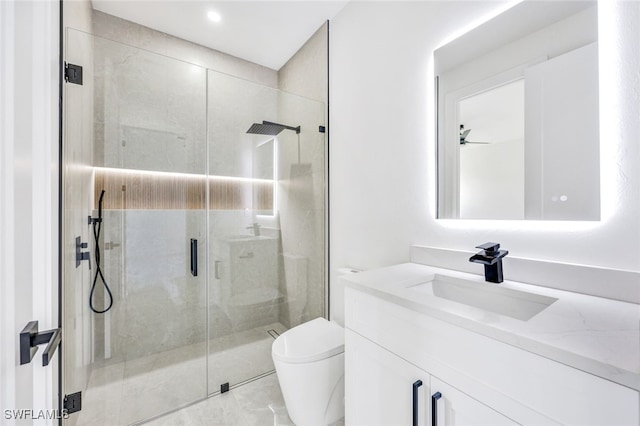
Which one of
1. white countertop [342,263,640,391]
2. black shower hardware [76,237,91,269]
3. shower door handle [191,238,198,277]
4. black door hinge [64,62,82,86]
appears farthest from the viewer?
shower door handle [191,238,198,277]

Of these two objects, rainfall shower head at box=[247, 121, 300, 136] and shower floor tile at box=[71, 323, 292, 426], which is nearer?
shower floor tile at box=[71, 323, 292, 426]

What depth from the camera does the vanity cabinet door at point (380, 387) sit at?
0.84 metres

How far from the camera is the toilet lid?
4.44ft

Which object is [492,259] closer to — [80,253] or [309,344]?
[309,344]

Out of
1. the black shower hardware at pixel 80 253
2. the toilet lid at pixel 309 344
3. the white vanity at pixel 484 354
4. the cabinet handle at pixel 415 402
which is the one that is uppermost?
the black shower hardware at pixel 80 253

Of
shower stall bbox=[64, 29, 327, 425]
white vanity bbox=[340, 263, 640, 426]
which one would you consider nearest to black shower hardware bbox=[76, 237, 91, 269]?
shower stall bbox=[64, 29, 327, 425]

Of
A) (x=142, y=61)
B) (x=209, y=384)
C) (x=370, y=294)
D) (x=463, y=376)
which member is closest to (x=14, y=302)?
(x=370, y=294)

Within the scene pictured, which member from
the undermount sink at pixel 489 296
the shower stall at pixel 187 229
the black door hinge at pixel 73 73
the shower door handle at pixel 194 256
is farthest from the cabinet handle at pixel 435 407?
the black door hinge at pixel 73 73

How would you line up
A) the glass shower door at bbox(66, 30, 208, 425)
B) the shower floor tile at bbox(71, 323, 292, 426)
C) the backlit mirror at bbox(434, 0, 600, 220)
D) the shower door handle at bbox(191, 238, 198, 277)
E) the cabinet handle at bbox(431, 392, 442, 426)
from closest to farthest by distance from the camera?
the cabinet handle at bbox(431, 392, 442, 426), the backlit mirror at bbox(434, 0, 600, 220), the shower floor tile at bbox(71, 323, 292, 426), the glass shower door at bbox(66, 30, 208, 425), the shower door handle at bbox(191, 238, 198, 277)

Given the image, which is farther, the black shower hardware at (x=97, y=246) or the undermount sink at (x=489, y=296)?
the black shower hardware at (x=97, y=246)

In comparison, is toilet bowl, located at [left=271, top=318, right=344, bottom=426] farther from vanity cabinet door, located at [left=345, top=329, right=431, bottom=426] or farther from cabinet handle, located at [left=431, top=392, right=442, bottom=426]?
cabinet handle, located at [left=431, top=392, right=442, bottom=426]

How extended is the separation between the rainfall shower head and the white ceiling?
2.74ft

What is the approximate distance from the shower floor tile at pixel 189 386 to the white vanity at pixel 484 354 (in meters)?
0.86

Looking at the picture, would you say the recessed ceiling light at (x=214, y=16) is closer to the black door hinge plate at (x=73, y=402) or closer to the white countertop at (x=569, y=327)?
the white countertop at (x=569, y=327)
